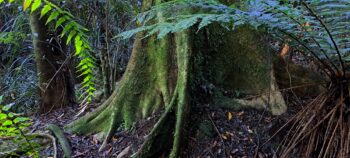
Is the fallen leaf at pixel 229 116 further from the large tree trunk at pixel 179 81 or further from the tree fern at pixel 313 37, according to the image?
the tree fern at pixel 313 37

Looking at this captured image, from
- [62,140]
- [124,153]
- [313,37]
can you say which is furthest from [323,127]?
[62,140]

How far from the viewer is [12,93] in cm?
619

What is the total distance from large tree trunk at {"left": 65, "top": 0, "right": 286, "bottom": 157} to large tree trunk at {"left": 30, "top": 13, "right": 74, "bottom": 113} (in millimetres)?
1719

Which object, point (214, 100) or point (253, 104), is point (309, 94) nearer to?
point (253, 104)

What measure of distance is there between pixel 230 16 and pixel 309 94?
1.84 metres

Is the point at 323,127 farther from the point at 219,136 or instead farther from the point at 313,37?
the point at 219,136

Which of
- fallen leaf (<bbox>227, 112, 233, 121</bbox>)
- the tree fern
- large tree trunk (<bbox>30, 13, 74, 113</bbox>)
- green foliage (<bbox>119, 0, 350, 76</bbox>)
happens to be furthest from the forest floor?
large tree trunk (<bbox>30, 13, 74, 113</bbox>)

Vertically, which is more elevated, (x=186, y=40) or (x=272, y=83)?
(x=186, y=40)

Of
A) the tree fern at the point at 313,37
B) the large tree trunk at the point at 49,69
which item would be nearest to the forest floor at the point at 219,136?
the tree fern at the point at 313,37

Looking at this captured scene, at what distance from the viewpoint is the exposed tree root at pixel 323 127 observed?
2314 millimetres

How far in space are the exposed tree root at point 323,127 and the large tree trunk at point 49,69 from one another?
12.3 feet

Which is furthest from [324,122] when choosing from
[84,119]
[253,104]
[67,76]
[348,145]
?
[67,76]

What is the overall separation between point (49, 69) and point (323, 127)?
13.8 ft

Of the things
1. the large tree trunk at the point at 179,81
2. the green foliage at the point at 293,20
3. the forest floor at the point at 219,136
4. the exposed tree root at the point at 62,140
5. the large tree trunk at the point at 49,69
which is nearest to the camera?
the green foliage at the point at 293,20
